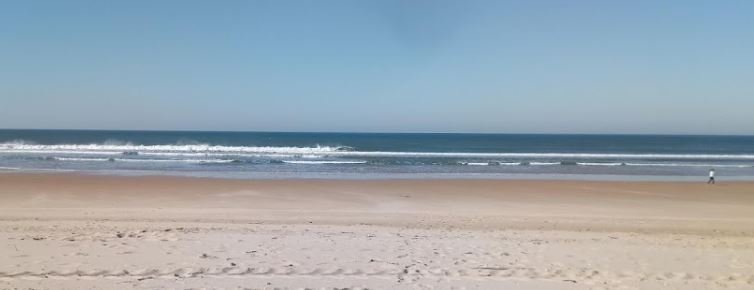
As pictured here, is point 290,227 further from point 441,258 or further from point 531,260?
point 531,260

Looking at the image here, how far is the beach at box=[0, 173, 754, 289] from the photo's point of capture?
595 cm

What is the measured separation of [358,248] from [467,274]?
6.07ft

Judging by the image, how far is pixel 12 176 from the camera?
2062 centimetres

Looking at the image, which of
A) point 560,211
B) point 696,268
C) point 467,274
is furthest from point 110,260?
point 560,211

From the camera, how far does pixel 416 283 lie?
5.76 meters

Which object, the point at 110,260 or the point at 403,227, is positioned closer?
the point at 110,260

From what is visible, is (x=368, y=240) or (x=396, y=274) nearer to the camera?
(x=396, y=274)

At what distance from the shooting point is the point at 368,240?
812 centimetres

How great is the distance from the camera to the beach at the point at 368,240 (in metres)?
5.95

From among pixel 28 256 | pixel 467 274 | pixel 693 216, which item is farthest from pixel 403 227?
pixel 693 216

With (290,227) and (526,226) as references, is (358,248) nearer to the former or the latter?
(290,227)

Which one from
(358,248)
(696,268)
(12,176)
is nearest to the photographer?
(696,268)

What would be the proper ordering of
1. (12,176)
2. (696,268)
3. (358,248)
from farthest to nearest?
(12,176) < (358,248) < (696,268)

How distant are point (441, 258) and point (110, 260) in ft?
13.0
